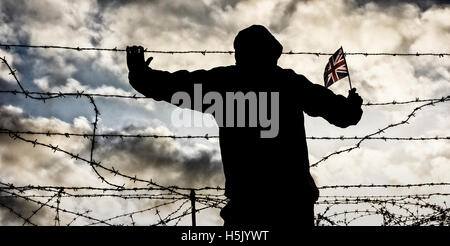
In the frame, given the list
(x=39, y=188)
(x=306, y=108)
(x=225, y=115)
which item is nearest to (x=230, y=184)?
(x=225, y=115)

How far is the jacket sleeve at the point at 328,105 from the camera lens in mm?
2881

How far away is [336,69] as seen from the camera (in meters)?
4.64

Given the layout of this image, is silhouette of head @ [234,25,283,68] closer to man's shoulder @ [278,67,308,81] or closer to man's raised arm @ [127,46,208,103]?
man's shoulder @ [278,67,308,81]

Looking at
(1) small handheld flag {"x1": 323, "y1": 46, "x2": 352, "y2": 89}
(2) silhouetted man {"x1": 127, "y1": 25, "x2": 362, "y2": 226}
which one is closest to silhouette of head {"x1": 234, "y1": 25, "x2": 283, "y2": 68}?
(2) silhouetted man {"x1": 127, "y1": 25, "x2": 362, "y2": 226}

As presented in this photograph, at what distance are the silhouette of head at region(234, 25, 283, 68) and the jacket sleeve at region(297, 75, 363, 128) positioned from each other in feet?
0.80

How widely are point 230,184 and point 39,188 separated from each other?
263 centimetres

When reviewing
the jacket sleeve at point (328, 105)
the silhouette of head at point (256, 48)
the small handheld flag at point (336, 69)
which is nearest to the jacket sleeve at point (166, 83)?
the silhouette of head at point (256, 48)

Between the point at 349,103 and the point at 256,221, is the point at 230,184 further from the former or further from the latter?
the point at 349,103

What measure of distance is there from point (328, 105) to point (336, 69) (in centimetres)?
185

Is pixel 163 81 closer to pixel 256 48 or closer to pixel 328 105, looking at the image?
pixel 256 48

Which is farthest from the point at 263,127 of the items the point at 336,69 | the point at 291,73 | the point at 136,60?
the point at 336,69

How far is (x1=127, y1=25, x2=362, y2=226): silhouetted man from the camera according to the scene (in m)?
2.57

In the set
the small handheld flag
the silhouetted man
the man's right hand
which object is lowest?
the silhouetted man
